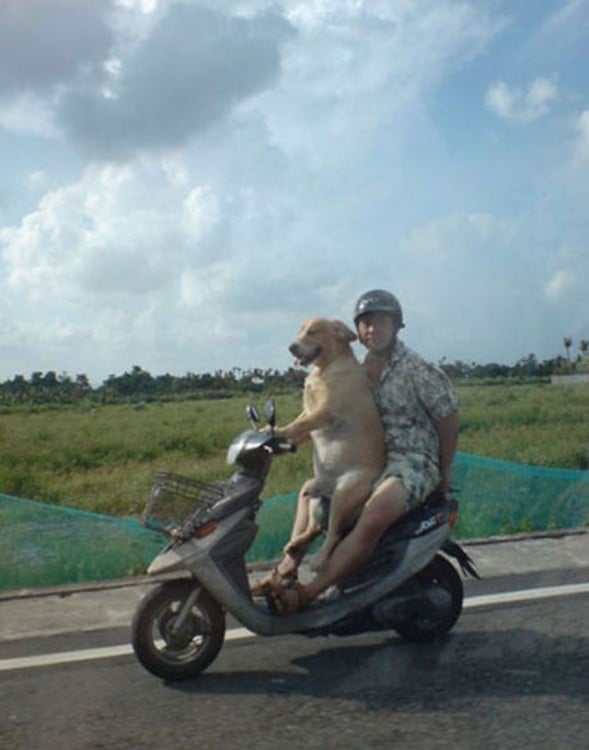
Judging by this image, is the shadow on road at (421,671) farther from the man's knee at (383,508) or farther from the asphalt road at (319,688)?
the man's knee at (383,508)

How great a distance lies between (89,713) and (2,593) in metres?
2.69

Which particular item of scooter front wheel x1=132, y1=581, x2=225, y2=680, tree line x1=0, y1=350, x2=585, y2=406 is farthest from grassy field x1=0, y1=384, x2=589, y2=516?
scooter front wheel x1=132, y1=581, x2=225, y2=680

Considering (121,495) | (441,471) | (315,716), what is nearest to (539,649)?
(441,471)

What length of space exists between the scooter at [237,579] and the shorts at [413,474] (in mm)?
93

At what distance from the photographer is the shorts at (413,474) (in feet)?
18.1

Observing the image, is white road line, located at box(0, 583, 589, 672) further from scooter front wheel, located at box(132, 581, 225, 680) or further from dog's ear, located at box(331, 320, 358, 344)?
dog's ear, located at box(331, 320, 358, 344)

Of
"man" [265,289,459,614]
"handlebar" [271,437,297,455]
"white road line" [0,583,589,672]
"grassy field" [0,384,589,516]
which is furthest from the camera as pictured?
"grassy field" [0,384,589,516]

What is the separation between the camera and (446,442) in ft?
19.1

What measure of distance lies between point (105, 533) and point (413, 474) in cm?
328

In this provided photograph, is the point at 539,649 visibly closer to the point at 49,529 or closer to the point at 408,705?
the point at 408,705

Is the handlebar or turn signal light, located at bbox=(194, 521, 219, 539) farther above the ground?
the handlebar

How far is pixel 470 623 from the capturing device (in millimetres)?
6117

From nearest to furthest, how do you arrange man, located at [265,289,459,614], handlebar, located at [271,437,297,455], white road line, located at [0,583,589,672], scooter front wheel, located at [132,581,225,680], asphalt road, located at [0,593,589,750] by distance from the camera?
asphalt road, located at [0,593,589,750], scooter front wheel, located at [132,581,225,680], handlebar, located at [271,437,297,455], man, located at [265,289,459,614], white road line, located at [0,583,589,672]

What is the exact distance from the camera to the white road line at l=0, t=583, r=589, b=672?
561 centimetres
